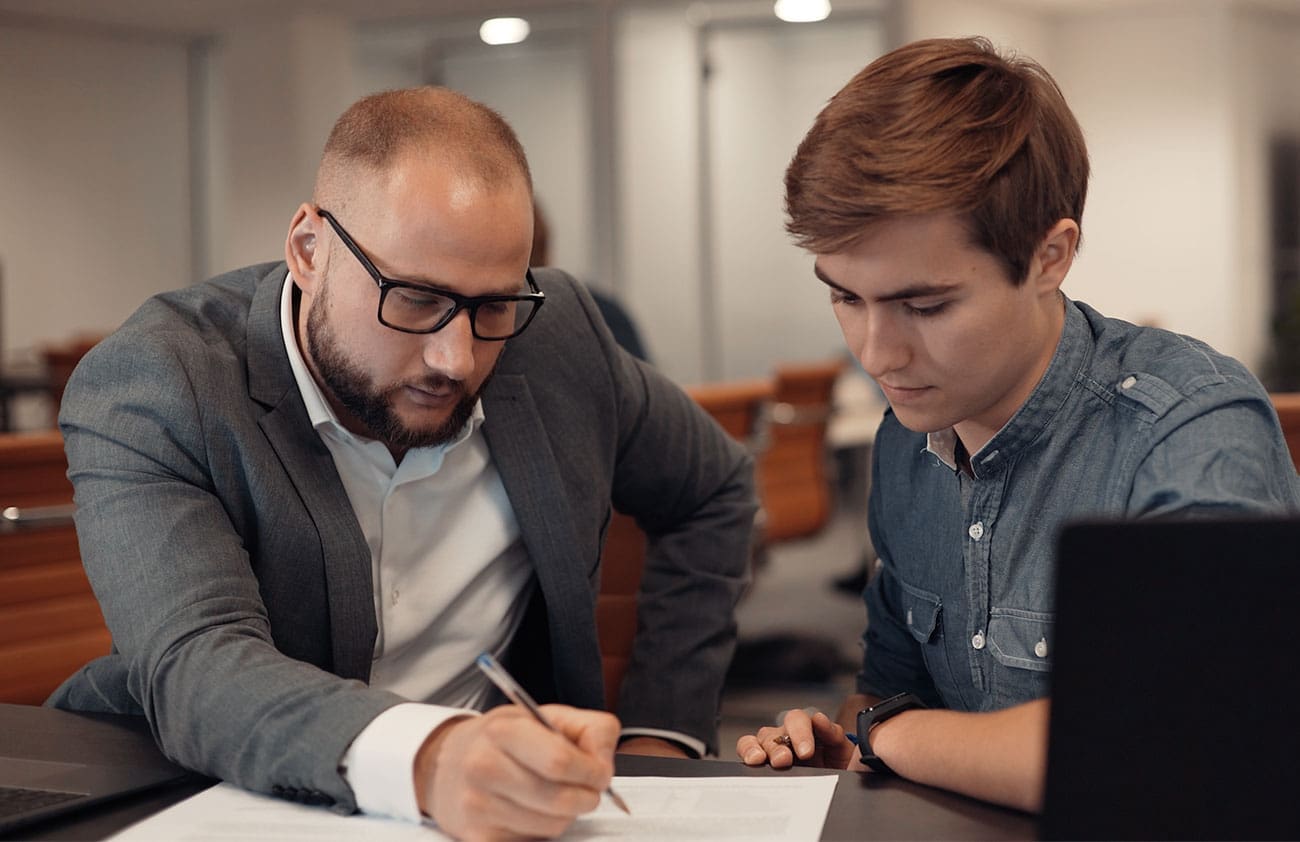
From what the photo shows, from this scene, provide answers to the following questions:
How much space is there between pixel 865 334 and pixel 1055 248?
21 centimetres

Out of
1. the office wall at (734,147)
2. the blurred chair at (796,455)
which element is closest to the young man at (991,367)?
the blurred chair at (796,455)

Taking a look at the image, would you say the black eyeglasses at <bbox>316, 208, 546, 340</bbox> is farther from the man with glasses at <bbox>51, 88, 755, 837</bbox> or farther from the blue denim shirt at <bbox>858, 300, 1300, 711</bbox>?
the blue denim shirt at <bbox>858, 300, 1300, 711</bbox>

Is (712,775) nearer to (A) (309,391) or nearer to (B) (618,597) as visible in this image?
(A) (309,391)

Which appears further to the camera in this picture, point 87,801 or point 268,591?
point 268,591

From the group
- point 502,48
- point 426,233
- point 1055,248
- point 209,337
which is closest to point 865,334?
point 1055,248

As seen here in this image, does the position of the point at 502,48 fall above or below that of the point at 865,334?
above

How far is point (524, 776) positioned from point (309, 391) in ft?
2.21

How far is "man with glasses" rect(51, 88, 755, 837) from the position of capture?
1.15 meters

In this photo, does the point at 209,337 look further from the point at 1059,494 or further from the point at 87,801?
the point at 1059,494

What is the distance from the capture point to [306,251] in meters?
1.63

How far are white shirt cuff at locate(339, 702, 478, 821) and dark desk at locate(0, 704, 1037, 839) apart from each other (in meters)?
0.18

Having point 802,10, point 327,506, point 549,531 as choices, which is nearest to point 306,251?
point 327,506

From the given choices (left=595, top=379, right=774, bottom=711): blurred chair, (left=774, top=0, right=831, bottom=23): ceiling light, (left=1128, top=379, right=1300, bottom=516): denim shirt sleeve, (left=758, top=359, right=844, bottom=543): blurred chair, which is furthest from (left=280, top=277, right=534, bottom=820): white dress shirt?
(left=774, top=0, right=831, bottom=23): ceiling light

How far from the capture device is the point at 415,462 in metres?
1.67
